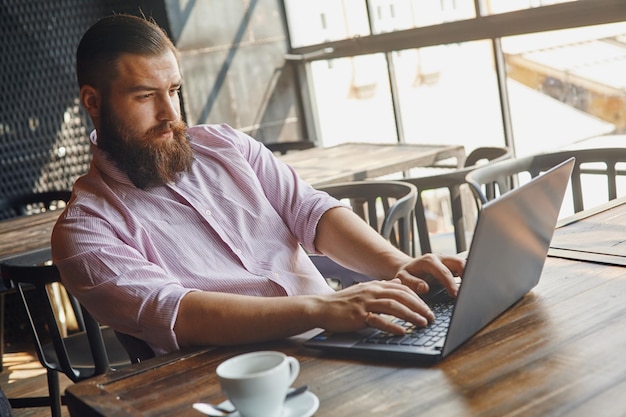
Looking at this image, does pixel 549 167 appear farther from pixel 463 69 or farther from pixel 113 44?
pixel 463 69

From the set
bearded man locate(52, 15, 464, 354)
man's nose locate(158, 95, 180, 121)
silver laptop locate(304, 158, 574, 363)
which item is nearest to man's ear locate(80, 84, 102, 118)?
bearded man locate(52, 15, 464, 354)

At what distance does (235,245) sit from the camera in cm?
183

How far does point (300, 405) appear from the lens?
44.1 inches

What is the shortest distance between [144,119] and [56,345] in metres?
0.97

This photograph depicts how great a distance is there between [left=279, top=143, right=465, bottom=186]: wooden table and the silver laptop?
77.6 inches

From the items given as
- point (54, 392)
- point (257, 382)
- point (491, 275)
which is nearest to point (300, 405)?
Answer: point (257, 382)

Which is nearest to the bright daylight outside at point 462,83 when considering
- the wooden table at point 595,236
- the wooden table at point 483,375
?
the wooden table at point 595,236

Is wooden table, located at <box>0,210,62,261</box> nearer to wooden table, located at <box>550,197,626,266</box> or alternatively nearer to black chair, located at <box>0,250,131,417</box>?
black chair, located at <box>0,250,131,417</box>

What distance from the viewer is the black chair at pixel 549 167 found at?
8.26 feet

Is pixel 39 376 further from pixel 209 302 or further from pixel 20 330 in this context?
pixel 209 302

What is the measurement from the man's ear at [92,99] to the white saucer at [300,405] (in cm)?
94

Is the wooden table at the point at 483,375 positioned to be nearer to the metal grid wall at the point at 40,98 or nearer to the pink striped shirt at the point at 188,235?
the pink striped shirt at the point at 188,235

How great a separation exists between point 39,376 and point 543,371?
3.41 m

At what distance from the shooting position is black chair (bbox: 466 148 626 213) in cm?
252
